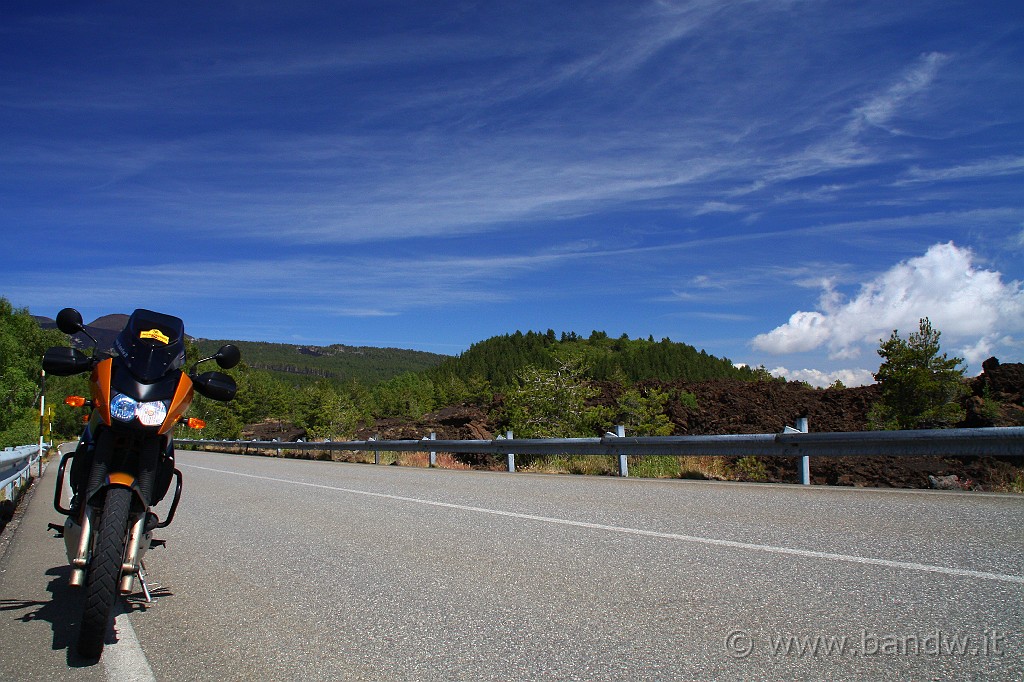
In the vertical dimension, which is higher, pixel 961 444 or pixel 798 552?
pixel 961 444

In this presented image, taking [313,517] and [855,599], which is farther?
[313,517]

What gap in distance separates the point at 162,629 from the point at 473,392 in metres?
134

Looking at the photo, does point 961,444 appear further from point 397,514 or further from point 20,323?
point 20,323

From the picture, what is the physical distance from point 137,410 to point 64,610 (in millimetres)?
1730

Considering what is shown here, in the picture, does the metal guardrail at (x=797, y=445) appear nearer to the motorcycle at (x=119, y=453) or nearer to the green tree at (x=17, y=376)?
the motorcycle at (x=119, y=453)

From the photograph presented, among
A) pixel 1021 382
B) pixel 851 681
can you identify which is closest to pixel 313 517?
pixel 851 681

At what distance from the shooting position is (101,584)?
11.9 feet

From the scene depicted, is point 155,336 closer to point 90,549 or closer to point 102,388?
point 102,388

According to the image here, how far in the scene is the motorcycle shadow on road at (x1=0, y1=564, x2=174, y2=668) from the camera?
13.1 feet

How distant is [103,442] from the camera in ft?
13.5

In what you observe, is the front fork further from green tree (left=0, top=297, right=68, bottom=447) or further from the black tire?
green tree (left=0, top=297, right=68, bottom=447)

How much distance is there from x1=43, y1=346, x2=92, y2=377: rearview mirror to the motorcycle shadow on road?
1.49 m

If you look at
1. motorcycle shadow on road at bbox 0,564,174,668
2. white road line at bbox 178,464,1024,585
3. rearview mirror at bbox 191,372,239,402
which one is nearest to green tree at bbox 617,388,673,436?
white road line at bbox 178,464,1024,585

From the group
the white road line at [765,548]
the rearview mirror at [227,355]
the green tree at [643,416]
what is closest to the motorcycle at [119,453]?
the rearview mirror at [227,355]
